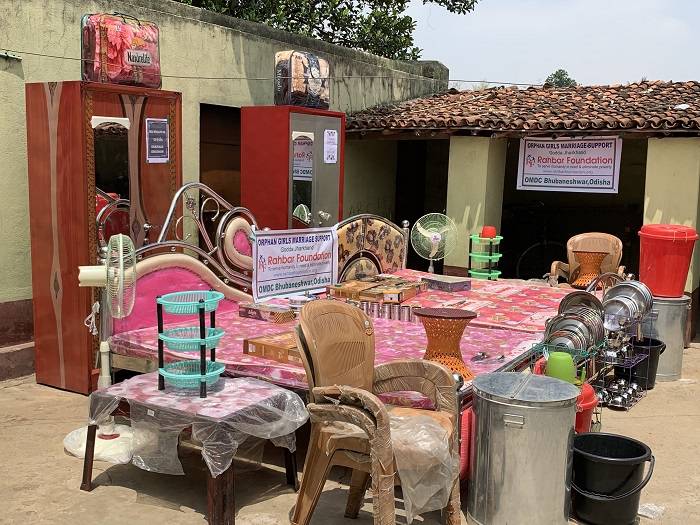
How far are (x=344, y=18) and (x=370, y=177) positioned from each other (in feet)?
13.6

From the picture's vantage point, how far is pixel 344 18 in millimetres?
14766

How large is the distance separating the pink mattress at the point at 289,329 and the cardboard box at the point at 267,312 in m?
0.06

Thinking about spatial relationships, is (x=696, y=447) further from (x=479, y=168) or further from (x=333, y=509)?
(x=479, y=168)

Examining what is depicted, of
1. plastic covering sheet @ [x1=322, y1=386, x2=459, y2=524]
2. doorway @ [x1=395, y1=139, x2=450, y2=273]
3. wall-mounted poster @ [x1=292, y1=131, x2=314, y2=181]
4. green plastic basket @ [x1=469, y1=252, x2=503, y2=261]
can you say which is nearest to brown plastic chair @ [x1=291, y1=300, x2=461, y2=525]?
plastic covering sheet @ [x1=322, y1=386, x2=459, y2=524]

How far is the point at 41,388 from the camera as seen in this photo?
6.22 metres

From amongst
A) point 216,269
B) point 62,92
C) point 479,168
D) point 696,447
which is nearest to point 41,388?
point 216,269

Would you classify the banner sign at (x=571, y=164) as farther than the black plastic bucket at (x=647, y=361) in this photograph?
Yes

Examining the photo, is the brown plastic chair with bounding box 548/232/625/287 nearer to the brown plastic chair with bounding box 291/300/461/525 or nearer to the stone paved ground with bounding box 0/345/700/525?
the stone paved ground with bounding box 0/345/700/525

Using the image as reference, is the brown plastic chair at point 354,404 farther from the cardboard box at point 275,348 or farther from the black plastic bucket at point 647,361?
the black plastic bucket at point 647,361

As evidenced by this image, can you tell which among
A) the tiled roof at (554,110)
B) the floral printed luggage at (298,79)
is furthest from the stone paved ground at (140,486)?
the tiled roof at (554,110)

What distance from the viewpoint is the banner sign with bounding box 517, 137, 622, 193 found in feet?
31.9

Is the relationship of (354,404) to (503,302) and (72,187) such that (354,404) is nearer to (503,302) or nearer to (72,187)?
(72,187)

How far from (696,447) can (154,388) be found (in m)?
3.76

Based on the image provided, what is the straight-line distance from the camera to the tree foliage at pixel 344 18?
44.3ft
